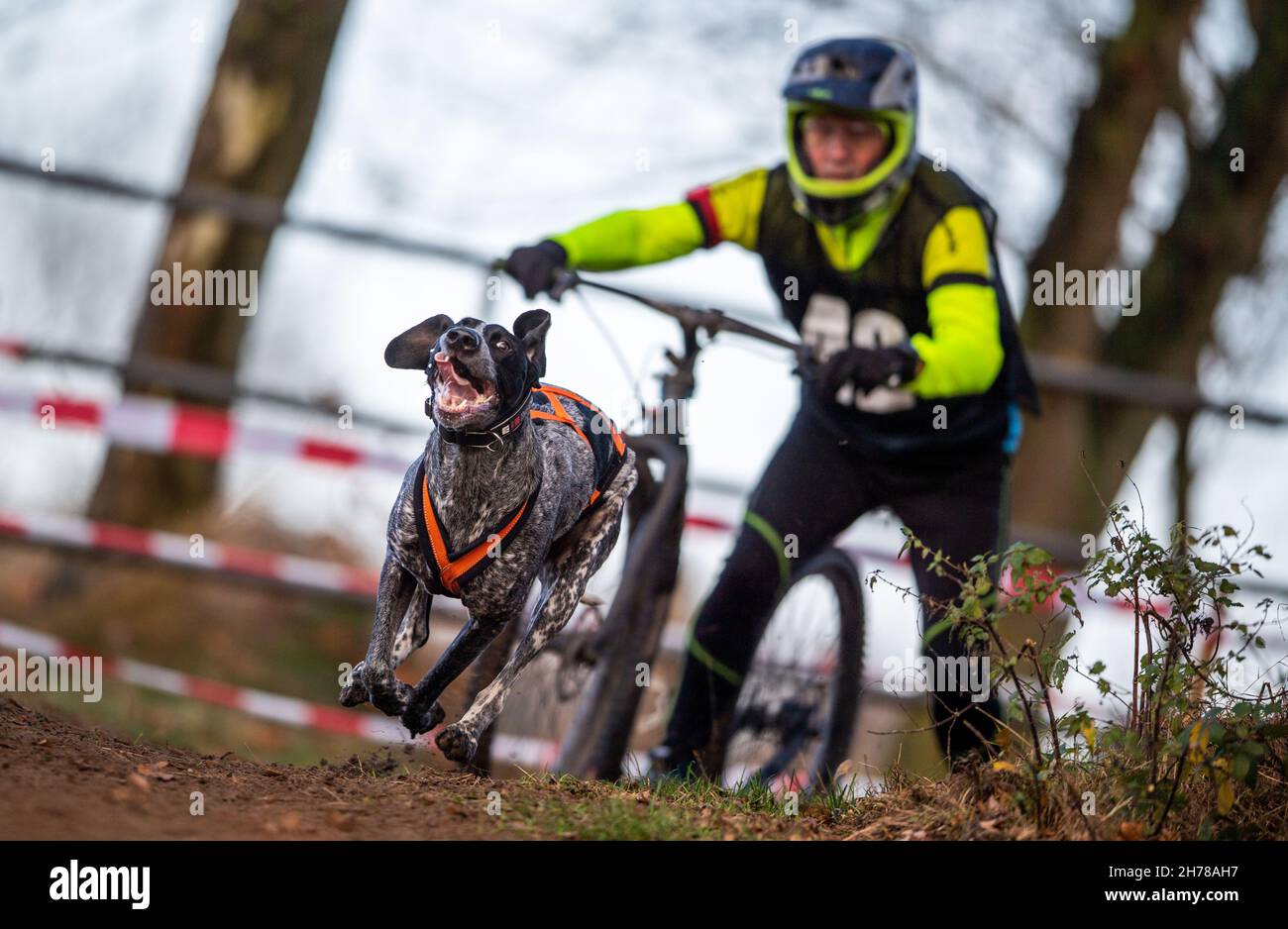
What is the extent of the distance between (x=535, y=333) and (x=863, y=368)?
1.19 metres

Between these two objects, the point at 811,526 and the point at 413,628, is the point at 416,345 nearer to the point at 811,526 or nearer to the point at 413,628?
the point at 413,628

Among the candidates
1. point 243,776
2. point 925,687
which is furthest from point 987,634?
point 243,776

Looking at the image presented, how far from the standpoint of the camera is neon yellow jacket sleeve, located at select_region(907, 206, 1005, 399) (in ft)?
14.5

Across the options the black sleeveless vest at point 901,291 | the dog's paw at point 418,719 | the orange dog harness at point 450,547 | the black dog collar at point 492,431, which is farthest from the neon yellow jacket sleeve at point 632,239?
the dog's paw at point 418,719

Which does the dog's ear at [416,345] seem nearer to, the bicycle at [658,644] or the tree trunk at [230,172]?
the bicycle at [658,644]

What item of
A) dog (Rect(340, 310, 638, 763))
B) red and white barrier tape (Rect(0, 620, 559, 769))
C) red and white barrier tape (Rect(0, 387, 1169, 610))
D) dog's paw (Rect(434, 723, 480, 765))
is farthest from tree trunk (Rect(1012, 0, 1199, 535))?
dog's paw (Rect(434, 723, 480, 765))

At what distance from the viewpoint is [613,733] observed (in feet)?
16.3

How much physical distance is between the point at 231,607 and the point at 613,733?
5.74m

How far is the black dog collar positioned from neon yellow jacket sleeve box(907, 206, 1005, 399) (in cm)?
144

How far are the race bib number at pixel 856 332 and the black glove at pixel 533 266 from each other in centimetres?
93

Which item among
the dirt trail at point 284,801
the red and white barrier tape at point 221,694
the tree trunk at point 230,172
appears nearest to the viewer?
the dirt trail at point 284,801

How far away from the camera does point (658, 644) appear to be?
5.02 meters

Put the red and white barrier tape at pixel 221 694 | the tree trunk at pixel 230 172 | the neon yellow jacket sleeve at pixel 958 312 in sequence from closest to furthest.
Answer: the neon yellow jacket sleeve at pixel 958 312, the red and white barrier tape at pixel 221 694, the tree trunk at pixel 230 172

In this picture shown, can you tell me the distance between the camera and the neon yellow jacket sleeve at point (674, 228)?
4879 mm
